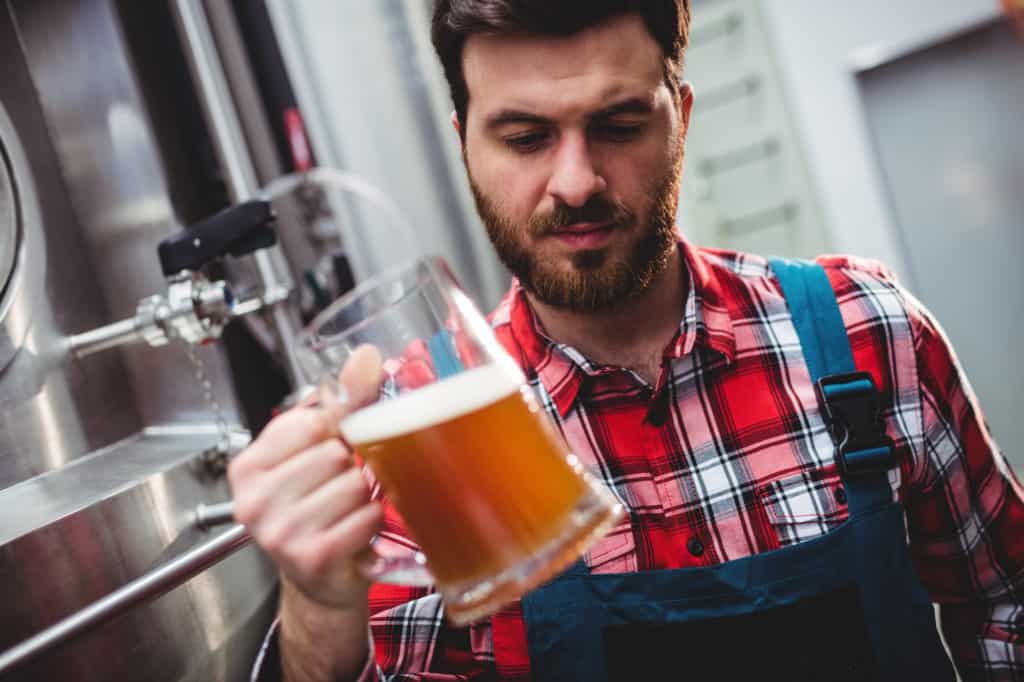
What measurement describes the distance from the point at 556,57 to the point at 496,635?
2.33 feet

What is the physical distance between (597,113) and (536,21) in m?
0.13

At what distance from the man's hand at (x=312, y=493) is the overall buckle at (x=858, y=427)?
0.62 metres

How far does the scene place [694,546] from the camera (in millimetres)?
894

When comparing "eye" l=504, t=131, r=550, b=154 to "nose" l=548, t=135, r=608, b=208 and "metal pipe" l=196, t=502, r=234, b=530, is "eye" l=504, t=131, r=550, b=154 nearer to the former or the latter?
"nose" l=548, t=135, r=608, b=208

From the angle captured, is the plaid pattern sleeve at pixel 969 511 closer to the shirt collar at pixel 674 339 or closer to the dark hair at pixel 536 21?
the shirt collar at pixel 674 339

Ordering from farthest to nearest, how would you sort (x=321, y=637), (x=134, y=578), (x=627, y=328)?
1. (x=627, y=328)
2. (x=134, y=578)
3. (x=321, y=637)

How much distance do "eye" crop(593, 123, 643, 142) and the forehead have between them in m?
0.04

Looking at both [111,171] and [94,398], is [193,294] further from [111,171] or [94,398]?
[111,171]

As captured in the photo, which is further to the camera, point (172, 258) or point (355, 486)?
point (172, 258)

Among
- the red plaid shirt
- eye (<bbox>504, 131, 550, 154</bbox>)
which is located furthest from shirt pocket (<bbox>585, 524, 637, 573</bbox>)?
eye (<bbox>504, 131, 550, 154</bbox>)

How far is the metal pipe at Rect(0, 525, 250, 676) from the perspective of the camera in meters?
0.55

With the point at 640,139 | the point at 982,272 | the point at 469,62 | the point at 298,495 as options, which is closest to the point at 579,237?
the point at 640,139

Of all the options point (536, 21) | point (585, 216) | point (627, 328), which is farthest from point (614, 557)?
point (536, 21)

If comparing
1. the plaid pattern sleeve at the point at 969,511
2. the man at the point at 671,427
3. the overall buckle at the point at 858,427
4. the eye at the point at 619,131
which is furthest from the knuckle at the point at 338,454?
the plaid pattern sleeve at the point at 969,511
